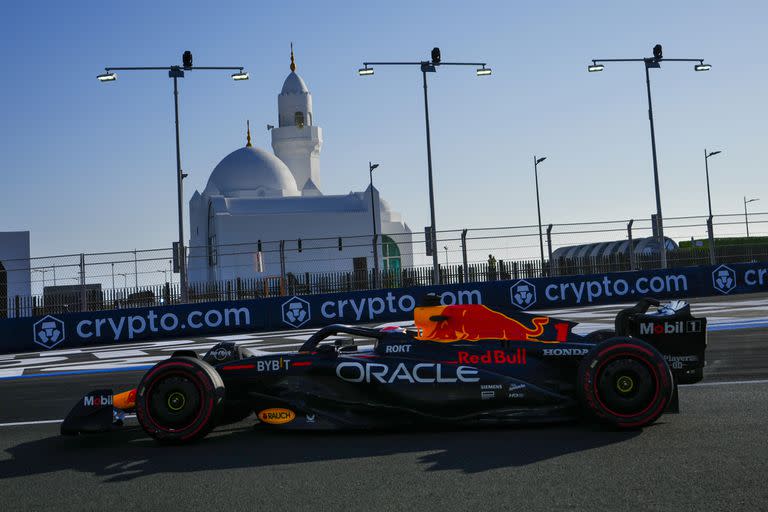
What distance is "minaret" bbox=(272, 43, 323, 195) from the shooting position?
280ft

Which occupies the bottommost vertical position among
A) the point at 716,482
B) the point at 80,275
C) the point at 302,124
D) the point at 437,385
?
the point at 716,482

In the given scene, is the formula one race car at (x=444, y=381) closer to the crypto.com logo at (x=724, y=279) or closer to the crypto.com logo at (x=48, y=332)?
the crypto.com logo at (x=48, y=332)

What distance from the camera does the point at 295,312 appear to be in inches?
909

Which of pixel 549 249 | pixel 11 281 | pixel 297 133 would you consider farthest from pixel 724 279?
pixel 297 133

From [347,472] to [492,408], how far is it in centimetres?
150

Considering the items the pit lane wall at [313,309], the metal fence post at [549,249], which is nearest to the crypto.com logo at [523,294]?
the pit lane wall at [313,309]

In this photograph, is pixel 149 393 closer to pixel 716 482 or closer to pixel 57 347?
pixel 716 482

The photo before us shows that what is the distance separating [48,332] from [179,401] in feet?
55.2

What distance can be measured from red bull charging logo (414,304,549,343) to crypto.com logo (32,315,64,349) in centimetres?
1712

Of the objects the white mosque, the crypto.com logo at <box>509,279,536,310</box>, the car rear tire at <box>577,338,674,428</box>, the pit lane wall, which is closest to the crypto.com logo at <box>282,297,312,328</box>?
the pit lane wall

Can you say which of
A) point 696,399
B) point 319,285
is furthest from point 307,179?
point 696,399

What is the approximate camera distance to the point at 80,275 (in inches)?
989

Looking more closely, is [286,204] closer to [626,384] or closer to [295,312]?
[295,312]

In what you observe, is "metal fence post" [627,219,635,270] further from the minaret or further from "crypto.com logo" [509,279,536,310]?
the minaret
